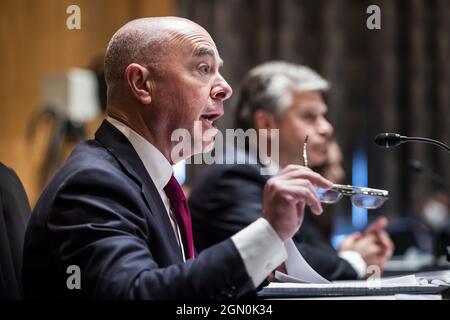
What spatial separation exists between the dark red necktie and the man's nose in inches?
8.4

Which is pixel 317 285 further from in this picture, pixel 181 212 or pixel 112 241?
pixel 112 241

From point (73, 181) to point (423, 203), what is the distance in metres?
6.32

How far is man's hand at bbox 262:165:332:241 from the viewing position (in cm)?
124

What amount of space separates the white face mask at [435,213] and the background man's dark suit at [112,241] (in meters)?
5.37

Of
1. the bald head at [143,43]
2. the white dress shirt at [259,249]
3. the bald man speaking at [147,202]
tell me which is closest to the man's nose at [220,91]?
the bald man speaking at [147,202]

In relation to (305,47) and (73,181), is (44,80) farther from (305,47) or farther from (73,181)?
(73,181)

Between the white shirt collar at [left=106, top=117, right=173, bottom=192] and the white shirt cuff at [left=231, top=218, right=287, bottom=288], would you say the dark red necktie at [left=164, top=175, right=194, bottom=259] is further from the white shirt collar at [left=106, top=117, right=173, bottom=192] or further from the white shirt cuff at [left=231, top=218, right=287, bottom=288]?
the white shirt cuff at [left=231, top=218, right=287, bottom=288]

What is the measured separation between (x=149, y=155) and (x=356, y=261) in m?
1.31

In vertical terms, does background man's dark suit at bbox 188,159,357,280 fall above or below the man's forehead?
below

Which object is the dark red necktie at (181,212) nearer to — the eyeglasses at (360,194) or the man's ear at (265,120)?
the eyeglasses at (360,194)

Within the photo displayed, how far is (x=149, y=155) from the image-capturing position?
5.13ft

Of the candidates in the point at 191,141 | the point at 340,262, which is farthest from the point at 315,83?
the point at 191,141

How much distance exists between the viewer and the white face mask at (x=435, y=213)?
6.57 metres

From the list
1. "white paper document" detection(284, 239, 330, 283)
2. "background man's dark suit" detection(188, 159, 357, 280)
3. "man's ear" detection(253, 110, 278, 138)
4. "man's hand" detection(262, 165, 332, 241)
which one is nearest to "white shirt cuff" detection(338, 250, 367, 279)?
"background man's dark suit" detection(188, 159, 357, 280)
